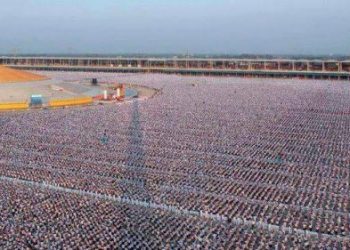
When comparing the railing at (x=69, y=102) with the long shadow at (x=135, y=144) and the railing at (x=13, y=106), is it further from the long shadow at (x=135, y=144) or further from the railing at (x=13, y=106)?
the long shadow at (x=135, y=144)

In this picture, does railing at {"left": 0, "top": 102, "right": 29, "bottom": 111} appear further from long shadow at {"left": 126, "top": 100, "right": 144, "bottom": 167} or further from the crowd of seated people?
long shadow at {"left": 126, "top": 100, "right": 144, "bottom": 167}

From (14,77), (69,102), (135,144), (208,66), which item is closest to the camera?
(135,144)

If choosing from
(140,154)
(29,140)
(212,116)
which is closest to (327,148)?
(140,154)

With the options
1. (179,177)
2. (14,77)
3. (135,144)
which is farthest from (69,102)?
(179,177)

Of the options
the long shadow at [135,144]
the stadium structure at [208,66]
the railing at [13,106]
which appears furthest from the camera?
the stadium structure at [208,66]

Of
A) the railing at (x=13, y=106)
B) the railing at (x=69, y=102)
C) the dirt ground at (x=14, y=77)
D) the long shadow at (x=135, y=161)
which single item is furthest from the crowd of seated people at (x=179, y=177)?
the dirt ground at (x=14, y=77)

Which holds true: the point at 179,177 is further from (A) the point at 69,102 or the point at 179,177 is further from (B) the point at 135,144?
(A) the point at 69,102

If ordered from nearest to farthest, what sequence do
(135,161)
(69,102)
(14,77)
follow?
(135,161), (69,102), (14,77)
